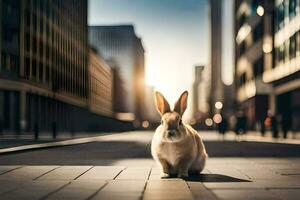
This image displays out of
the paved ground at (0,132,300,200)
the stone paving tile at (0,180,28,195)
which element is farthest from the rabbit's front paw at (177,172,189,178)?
the stone paving tile at (0,180,28,195)

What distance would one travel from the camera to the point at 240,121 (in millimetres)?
42562

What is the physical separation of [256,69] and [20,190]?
69291 millimetres

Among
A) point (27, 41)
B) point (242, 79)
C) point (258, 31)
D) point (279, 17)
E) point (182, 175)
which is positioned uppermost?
point (258, 31)

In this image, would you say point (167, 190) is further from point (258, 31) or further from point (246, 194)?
point (258, 31)

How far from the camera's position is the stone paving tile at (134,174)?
1198 centimetres

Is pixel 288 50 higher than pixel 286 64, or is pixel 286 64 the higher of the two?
pixel 288 50

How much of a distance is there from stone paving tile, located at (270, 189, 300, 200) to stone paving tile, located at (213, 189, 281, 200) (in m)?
0.11

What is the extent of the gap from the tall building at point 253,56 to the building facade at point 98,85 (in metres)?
37.9

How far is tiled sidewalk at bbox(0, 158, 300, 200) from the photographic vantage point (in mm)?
9172

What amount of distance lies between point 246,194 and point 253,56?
71.2 m

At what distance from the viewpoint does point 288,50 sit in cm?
5675

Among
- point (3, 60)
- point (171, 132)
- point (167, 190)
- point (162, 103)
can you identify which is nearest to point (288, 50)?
point (3, 60)

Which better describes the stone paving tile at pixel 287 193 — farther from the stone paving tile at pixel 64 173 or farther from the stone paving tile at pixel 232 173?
the stone paving tile at pixel 64 173

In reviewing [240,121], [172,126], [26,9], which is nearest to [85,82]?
[26,9]
